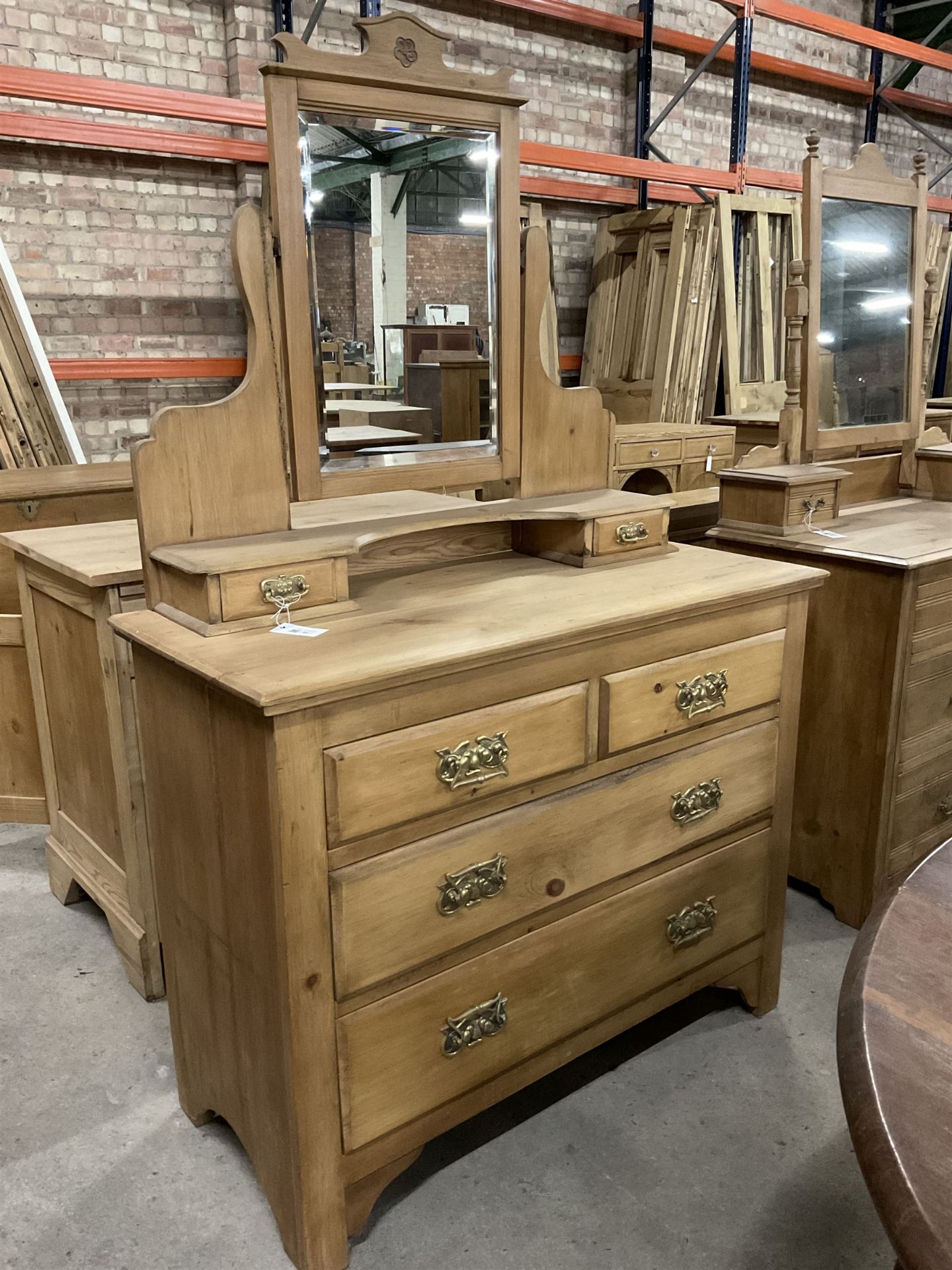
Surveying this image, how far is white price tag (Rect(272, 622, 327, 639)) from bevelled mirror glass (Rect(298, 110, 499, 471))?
1.33 ft

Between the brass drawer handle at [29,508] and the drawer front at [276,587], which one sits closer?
the drawer front at [276,587]

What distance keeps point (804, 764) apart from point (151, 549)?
7.19 feet

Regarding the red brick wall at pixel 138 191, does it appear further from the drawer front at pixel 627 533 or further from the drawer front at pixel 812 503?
the drawer front at pixel 627 533

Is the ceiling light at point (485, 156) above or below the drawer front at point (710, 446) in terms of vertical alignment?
above

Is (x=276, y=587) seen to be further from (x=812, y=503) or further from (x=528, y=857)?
(x=812, y=503)

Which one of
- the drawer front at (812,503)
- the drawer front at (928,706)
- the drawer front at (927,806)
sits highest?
the drawer front at (812,503)

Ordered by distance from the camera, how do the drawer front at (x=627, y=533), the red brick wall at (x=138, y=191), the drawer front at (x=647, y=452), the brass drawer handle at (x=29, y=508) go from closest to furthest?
the drawer front at (x=627, y=533), the brass drawer handle at (x=29, y=508), the red brick wall at (x=138, y=191), the drawer front at (x=647, y=452)

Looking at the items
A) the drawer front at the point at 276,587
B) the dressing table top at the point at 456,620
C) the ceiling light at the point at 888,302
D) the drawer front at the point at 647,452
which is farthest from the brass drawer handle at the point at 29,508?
the drawer front at the point at 647,452

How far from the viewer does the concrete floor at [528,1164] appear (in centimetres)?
205

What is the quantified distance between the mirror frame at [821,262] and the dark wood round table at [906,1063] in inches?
96.2

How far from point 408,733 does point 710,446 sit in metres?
5.42

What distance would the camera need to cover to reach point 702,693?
92.1 inches

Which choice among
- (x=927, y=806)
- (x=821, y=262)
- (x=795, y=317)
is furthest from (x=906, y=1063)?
(x=821, y=262)

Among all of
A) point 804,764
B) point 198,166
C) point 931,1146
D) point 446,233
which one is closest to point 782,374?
point 198,166
